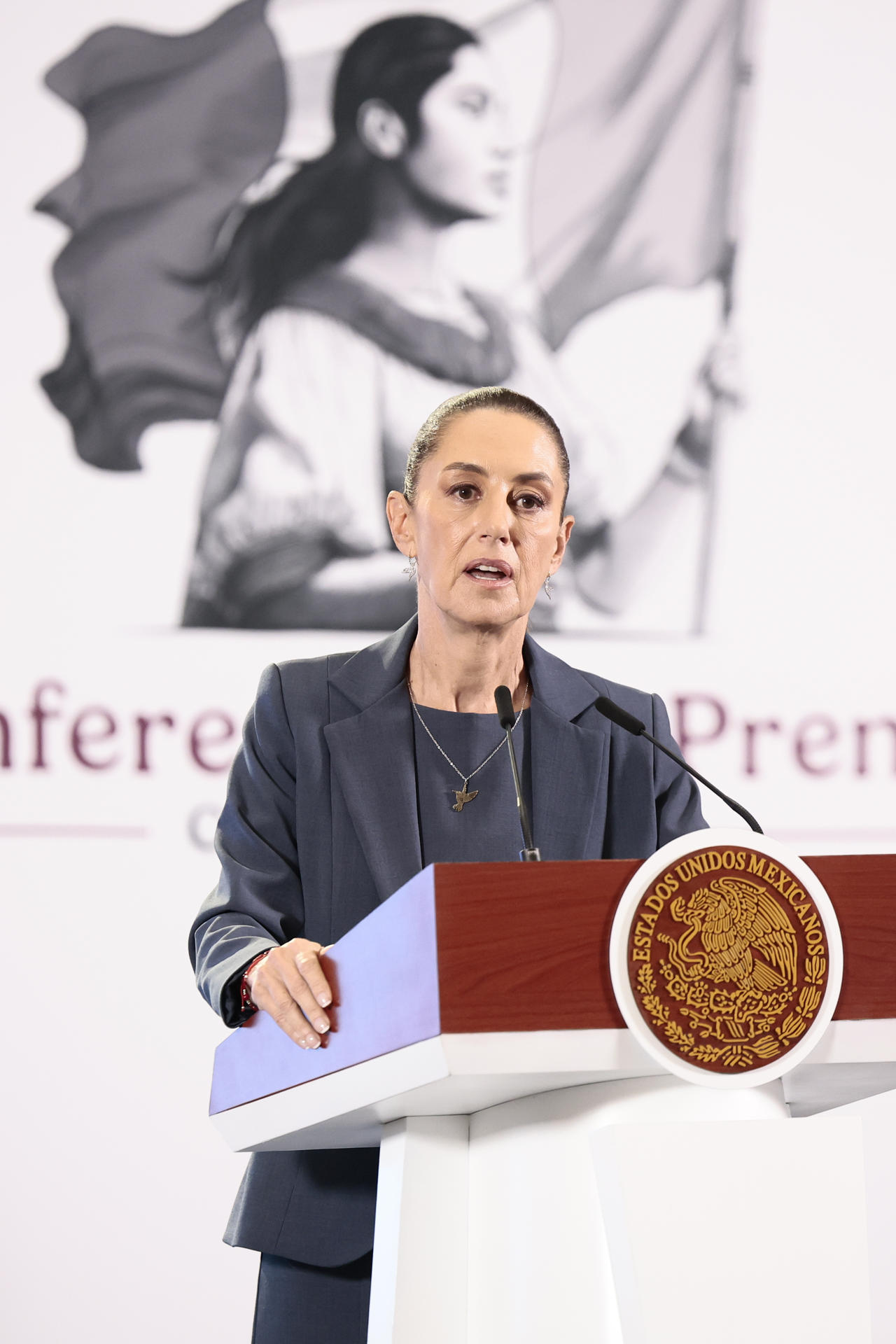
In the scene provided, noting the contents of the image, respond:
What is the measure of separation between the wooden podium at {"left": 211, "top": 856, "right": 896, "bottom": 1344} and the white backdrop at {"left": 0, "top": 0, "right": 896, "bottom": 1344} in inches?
75.7

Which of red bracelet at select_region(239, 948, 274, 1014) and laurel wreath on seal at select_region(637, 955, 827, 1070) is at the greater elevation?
laurel wreath on seal at select_region(637, 955, 827, 1070)

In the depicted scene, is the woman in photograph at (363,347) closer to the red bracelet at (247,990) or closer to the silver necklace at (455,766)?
the silver necklace at (455,766)

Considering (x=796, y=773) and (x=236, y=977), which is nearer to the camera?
(x=236, y=977)

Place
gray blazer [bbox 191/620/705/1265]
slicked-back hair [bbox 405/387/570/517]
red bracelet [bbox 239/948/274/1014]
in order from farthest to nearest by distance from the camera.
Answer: slicked-back hair [bbox 405/387/570/517] < gray blazer [bbox 191/620/705/1265] < red bracelet [bbox 239/948/274/1014]

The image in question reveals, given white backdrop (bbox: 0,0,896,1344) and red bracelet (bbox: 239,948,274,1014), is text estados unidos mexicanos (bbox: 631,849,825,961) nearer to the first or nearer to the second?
red bracelet (bbox: 239,948,274,1014)

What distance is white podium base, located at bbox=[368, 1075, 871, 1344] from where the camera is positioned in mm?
896

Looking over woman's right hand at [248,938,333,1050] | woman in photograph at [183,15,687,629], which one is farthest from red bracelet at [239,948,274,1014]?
woman in photograph at [183,15,687,629]

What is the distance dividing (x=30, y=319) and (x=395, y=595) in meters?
1.03

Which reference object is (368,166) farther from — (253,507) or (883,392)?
(883,392)

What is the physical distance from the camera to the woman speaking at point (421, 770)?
1456 mm

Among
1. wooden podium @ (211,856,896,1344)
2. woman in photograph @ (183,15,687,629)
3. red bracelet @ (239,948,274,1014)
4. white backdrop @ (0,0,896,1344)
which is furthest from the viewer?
woman in photograph @ (183,15,687,629)

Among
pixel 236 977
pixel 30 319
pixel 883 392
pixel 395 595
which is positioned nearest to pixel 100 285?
pixel 30 319

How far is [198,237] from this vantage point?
123 inches

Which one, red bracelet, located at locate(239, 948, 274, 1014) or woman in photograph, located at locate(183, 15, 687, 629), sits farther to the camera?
woman in photograph, located at locate(183, 15, 687, 629)
